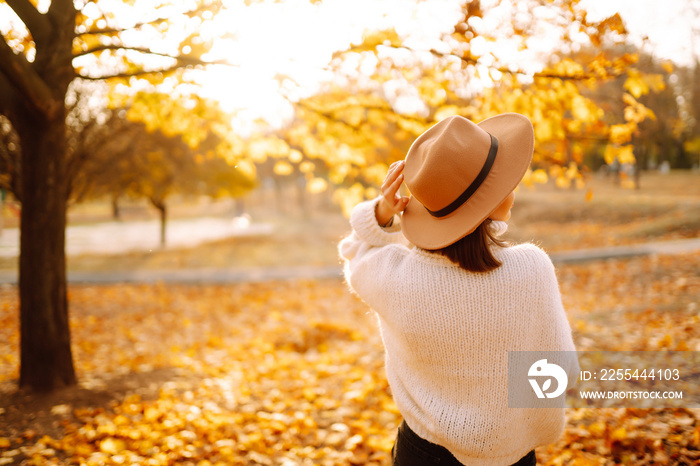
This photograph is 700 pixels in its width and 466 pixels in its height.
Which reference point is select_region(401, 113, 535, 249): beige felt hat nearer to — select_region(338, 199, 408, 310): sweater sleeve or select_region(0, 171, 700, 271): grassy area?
select_region(338, 199, 408, 310): sweater sleeve

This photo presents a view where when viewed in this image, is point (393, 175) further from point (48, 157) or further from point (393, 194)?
point (48, 157)

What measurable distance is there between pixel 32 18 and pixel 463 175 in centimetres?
422

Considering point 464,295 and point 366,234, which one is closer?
point 464,295

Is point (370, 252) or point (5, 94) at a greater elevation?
point (5, 94)

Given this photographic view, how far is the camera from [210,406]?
4.38m

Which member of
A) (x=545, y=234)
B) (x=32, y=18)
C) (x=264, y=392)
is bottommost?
(x=264, y=392)

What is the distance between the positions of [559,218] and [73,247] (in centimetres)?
2381

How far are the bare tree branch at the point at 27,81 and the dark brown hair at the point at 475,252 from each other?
3.55m

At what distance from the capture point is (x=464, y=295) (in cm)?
146

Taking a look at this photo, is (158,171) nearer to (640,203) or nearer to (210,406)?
(210,406)

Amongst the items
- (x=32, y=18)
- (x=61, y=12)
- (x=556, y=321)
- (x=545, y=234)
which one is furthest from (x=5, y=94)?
(x=545, y=234)

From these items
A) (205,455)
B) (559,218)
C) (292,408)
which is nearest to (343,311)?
(292,408)

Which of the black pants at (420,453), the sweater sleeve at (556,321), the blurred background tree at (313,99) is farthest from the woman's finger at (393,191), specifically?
the blurred background tree at (313,99)

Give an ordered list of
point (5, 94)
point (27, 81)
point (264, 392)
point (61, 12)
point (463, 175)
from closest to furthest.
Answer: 1. point (463, 175)
2. point (27, 81)
3. point (5, 94)
4. point (61, 12)
5. point (264, 392)
